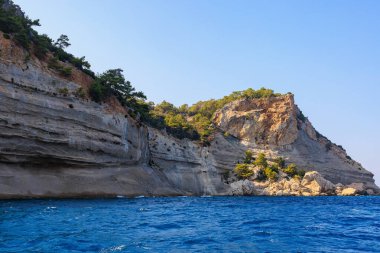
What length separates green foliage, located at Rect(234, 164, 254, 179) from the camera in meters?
90.1

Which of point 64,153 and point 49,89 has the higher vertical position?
point 49,89

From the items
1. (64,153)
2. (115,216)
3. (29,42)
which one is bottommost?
(115,216)

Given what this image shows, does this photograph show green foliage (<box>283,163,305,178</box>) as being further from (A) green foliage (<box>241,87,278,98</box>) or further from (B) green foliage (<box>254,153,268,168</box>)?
(A) green foliage (<box>241,87,278,98</box>)

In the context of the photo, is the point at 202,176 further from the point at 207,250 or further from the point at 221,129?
the point at 207,250

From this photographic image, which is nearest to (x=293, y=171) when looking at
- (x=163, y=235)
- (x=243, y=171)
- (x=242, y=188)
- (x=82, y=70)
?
(x=243, y=171)

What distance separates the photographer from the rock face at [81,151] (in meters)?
42.6

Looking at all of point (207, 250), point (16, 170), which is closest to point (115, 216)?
point (207, 250)

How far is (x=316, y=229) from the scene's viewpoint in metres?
23.8

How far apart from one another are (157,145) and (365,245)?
2193 inches

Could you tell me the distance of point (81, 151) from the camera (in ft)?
160

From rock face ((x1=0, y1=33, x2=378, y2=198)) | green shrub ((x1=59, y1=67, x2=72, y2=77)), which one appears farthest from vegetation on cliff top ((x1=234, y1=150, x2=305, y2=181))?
Result: green shrub ((x1=59, y1=67, x2=72, y2=77))

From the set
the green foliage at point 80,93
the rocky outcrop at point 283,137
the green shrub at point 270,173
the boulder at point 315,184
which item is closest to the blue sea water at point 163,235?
the green foliage at point 80,93

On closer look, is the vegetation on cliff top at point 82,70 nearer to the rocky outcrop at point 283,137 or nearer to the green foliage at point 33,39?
the green foliage at point 33,39

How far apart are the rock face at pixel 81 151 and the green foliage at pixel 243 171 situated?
222 cm
